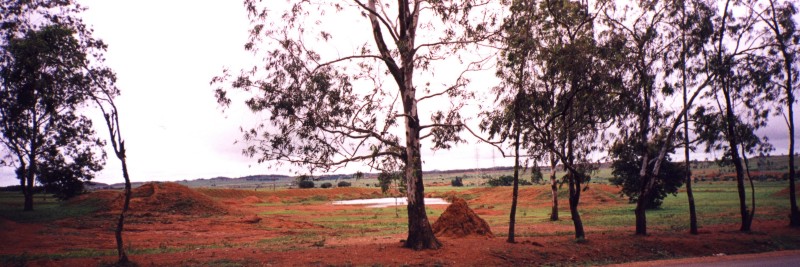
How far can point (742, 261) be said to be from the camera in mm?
15391

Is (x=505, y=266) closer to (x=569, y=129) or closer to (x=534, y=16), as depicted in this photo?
(x=569, y=129)

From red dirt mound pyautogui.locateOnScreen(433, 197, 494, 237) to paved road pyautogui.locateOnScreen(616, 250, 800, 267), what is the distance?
23.8ft

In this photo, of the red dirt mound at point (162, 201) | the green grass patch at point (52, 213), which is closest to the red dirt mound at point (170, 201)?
the red dirt mound at point (162, 201)

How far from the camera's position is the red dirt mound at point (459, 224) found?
2112cm

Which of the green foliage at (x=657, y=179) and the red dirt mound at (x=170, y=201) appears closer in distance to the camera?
the green foliage at (x=657, y=179)

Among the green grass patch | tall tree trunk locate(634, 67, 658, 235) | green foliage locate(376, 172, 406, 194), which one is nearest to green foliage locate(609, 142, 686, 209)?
tall tree trunk locate(634, 67, 658, 235)

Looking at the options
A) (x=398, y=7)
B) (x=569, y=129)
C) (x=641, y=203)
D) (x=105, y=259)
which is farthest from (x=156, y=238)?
(x=641, y=203)

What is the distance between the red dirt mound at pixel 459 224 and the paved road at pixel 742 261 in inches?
285

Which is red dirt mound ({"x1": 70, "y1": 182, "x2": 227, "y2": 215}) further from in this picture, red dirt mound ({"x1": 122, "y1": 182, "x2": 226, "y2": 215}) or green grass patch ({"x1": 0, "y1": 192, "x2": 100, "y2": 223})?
green grass patch ({"x1": 0, "y1": 192, "x2": 100, "y2": 223})

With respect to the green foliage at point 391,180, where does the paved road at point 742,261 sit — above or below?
below

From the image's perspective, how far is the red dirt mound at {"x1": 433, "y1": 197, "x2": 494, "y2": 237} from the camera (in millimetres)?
21125

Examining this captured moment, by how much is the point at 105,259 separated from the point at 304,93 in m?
8.72

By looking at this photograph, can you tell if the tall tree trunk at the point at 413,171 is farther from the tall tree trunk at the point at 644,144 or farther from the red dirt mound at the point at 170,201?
the red dirt mound at the point at 170,201

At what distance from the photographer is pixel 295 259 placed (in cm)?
1495
